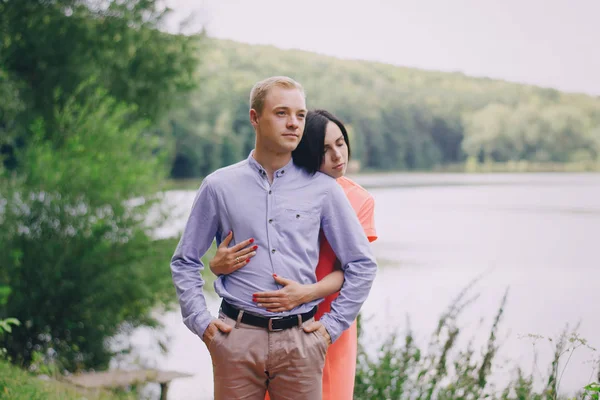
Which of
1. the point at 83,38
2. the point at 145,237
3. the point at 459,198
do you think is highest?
the point at 83,38

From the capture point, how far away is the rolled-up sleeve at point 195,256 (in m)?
2.29

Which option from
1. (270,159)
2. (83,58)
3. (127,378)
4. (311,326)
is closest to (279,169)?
(270,159)

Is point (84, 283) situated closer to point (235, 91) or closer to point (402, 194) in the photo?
point (235, 91)

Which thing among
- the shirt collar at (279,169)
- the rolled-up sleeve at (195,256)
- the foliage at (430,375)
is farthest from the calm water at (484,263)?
the rolled-up sleeve at (195,256)

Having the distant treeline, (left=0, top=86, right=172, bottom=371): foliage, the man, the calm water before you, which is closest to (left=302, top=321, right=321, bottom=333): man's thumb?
the man

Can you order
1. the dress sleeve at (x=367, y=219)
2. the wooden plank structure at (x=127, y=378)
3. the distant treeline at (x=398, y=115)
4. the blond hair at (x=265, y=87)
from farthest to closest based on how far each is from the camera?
the distant treeline at (x=398, y=115), the wooden plank structure at (x=127, y=378), the dress sleeve at (x=367, y=219), the blond hair at (x=265, y=87)

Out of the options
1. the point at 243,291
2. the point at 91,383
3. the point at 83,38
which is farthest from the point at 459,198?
the point at 243,291

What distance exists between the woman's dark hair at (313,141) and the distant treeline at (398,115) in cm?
3268

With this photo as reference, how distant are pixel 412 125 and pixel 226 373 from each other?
4752 cm

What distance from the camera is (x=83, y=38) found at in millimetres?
17766

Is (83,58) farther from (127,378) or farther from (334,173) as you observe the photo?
(334,173)

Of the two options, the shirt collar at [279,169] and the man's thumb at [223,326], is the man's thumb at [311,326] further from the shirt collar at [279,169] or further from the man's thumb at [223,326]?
the shirt collar at [279,169]

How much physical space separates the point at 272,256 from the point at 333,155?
17.0 inches

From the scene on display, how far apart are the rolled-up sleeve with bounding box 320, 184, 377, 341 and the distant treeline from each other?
1297 inches
